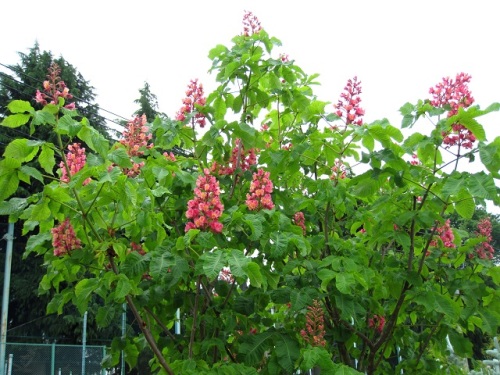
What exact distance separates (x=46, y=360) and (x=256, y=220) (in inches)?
445

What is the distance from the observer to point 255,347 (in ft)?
10.2

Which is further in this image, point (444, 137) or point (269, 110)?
point (269, 110)

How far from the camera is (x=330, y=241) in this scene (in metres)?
3.58

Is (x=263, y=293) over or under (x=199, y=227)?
under

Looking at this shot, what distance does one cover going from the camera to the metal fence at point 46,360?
12.0 m

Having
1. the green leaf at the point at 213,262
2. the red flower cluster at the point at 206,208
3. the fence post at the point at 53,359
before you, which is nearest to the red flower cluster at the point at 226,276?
the red flower cluster at the point at 206,208

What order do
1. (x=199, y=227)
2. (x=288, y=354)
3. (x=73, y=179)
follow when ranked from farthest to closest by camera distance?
(x=288, y=354) → (x=199, y=227) → (x=73, y=179)

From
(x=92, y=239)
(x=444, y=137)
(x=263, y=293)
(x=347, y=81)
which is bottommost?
(x=263, y=293)

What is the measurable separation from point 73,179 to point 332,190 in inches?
65.2

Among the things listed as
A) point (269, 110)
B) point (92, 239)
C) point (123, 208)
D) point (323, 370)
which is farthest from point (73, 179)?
point (269, 110)

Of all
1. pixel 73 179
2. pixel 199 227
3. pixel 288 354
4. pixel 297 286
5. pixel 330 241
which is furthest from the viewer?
pixel 330 241

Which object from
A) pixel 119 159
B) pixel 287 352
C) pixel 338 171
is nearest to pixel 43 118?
pixel 119 159

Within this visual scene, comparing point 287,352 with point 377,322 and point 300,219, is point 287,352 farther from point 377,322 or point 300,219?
point 377,322

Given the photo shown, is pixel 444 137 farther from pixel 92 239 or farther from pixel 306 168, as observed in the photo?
pixel 92 239
